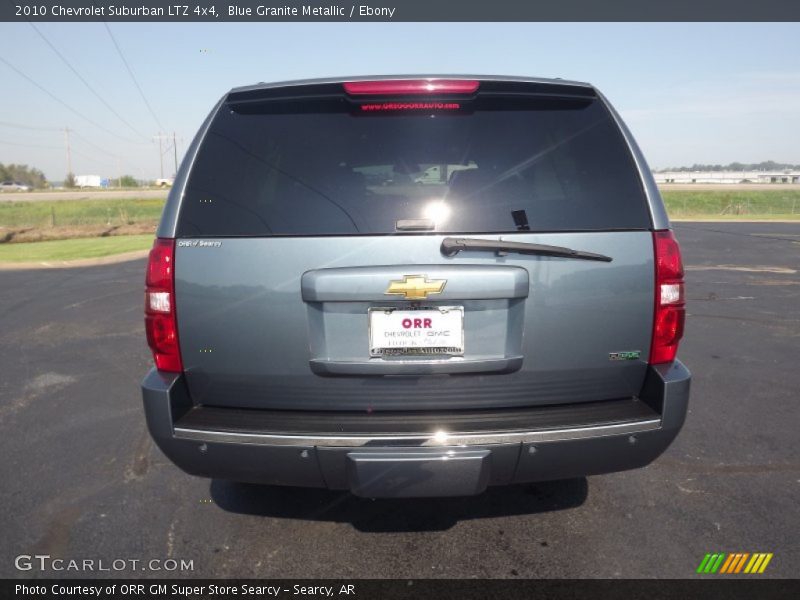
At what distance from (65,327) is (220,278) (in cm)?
611

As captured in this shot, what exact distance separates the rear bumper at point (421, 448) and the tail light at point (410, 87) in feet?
4.51

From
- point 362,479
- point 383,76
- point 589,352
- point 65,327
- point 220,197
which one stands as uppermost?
point 383,76

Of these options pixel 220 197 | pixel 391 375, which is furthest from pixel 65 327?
pixel 391 375

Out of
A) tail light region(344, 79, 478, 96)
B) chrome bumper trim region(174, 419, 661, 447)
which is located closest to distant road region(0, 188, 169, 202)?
tail light region(344, 79, 478, 96)

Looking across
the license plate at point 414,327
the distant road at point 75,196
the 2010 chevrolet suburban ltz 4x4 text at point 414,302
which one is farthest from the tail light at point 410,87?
the distant road at point 75,196

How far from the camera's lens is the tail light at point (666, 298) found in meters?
2.23

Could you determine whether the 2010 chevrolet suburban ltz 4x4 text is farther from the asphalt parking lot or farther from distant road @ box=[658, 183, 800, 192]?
distant road @ box=[658, 183, 800, 192]

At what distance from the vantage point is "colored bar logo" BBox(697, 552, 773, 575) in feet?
7.91

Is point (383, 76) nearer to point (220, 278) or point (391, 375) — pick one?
point (220, 278)

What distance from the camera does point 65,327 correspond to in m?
7.14

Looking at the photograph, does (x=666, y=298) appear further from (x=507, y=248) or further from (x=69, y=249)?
(x=69, y=249)

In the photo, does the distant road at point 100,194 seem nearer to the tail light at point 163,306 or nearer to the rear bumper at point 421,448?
the tail light at point 163,306

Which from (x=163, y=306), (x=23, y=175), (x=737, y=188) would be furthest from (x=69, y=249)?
(x=23, y=175)
